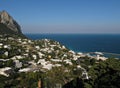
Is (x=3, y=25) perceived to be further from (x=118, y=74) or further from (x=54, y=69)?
(x=118, y=74)

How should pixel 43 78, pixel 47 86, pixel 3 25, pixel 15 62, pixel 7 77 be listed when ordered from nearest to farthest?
pixel 47 86 → pixel 43 78 → pixel 7 77 → pixel 15 62 → pixel 3 25

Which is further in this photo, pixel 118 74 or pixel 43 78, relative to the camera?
pixel 43 78

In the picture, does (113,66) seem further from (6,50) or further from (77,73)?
(6,50)

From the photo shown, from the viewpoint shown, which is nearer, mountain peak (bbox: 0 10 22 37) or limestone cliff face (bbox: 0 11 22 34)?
mountain peak (bbox: 0 10 22 37)

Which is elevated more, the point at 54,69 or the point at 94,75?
the point at 94,75

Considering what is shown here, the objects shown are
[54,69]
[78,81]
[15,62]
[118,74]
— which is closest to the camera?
[118,74]

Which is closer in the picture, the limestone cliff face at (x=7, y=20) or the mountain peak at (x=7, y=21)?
the mountain peak at (x=7, y=21)

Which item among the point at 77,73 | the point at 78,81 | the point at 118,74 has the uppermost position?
the point at 118,74

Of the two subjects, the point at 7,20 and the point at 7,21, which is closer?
the point at 7,21

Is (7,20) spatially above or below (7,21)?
above

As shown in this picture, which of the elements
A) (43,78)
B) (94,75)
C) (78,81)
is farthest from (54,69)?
(94,75)
